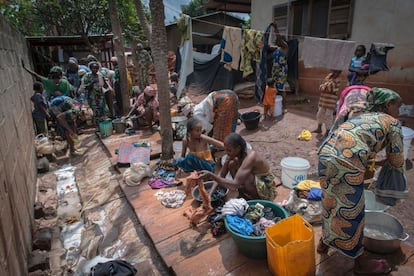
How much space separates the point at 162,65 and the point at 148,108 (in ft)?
8.21

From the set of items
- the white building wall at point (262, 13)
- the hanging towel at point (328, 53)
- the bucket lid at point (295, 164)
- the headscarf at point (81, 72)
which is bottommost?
the bucket lid at point (295, 164)

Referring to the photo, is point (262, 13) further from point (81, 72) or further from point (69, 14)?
point (69, 14)

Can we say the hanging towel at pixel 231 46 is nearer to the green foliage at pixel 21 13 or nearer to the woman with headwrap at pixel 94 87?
the woman with headwrap at pixel 94 87

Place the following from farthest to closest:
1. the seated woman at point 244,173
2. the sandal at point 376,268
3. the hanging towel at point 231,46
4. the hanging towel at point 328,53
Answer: the hanging towel at point 231,46 → the hanging towel at point 328,53 → the seated woman at point 244,173 → the sandal at point 376,268

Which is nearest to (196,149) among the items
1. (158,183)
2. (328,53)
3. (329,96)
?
(158,183)

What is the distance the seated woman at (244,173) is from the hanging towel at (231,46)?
4997mm

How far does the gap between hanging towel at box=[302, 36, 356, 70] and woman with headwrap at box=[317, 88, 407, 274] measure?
4069 mm

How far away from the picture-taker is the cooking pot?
2.44 metres

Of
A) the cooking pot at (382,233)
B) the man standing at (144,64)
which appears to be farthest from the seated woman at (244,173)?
the man standing at (144,64)

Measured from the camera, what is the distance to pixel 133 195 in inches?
152

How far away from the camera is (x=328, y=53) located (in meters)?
6.04

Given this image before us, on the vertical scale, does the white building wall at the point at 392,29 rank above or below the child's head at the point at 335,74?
above

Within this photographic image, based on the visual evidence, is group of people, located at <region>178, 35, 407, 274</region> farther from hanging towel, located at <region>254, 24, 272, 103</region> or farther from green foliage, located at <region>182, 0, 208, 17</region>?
green foliage, located at <region>182, 0, 208, 17</region>

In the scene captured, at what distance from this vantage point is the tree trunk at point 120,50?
23.2 feet
